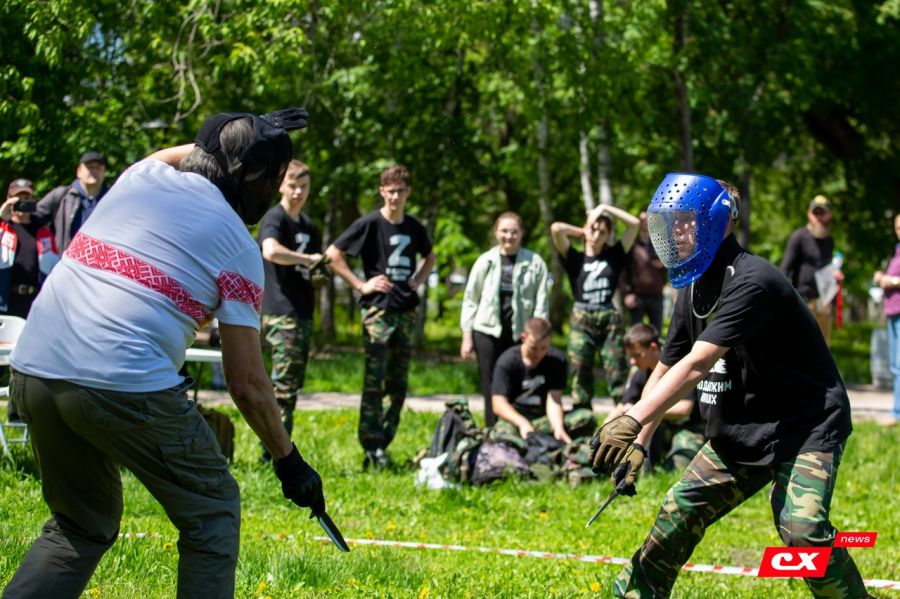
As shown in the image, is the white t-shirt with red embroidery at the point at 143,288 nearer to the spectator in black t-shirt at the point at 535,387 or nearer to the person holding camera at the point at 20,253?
the spectator in black t-shirt at the point at 535,387

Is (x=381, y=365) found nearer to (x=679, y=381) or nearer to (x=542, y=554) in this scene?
(x=542, y=554)

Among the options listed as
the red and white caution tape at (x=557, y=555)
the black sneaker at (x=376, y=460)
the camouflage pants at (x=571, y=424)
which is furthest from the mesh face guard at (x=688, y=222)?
the black sneaker at (x=376, y=460)

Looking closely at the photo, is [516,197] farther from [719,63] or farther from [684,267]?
[684,267]

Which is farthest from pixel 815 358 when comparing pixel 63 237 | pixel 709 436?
pixel 63 237

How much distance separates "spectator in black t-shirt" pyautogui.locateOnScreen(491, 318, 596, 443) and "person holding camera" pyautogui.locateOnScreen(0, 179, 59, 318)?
4021 millimetres

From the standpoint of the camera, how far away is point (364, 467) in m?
8.31

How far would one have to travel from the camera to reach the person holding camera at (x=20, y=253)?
9.13m

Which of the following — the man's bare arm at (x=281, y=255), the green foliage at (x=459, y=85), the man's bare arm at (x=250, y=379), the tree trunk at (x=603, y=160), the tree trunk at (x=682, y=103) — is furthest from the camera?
the tree trunk at (x=603, y=160)

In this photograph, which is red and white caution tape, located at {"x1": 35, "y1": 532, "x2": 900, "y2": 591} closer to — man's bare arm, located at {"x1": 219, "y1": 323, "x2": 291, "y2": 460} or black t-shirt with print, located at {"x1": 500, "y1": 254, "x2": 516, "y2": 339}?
man's bare arm, located at {"x1": 219, "y1": 323, "x2": 291, "y2": 460}

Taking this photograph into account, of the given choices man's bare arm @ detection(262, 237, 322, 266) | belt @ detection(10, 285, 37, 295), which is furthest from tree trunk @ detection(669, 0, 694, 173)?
belt @ detection(10, 285, 37, 295)

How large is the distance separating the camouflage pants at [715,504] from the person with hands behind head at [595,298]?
531cm

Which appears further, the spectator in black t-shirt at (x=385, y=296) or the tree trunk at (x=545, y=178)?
the tree trunk at (x=545, y=178)

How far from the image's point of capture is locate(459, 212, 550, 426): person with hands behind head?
9203 millimetres

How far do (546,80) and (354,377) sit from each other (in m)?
4.62
